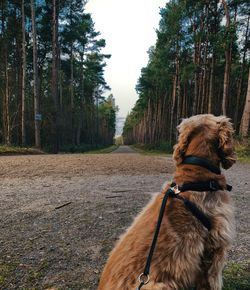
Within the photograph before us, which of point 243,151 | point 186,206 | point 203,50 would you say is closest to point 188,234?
point 186,206

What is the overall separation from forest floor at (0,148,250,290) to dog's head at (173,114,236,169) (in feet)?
5.07

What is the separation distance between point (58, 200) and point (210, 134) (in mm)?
4619

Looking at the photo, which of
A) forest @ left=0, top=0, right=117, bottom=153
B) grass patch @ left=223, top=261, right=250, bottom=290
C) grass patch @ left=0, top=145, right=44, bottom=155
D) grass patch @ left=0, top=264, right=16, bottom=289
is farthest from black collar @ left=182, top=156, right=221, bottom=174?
forest @ left=0, top=0, right=117, bottom=153

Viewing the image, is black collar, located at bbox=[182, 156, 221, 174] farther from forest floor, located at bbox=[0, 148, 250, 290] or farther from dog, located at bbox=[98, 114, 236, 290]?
forest floor, located at bbox=[0, 148, 250, 290]

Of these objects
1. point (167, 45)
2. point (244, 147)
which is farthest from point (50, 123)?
point (244, 147)

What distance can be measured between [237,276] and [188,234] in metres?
1.51

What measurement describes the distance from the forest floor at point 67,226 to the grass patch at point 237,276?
0.04m

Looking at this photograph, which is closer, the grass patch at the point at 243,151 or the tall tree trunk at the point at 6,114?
the grass patch at the point at 243,151

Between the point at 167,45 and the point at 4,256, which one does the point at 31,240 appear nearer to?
the point at 4,256

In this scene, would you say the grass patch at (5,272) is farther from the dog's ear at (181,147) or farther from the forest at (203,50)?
the forest at (203,50)

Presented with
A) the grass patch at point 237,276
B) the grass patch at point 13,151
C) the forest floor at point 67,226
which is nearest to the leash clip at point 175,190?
the grass patch at point 237,276

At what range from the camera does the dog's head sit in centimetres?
245

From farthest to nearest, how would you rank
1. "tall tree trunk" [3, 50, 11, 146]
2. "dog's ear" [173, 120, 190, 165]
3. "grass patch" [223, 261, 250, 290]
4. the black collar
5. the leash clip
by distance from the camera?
"tall tree trunk" [3, 50, 11, 146]
"grass patch" [223, 261, 250, 290]
"dog's ear" [173, 120, 190, 165]
the black collar
the leash clip

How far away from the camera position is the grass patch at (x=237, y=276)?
2.74 meters
